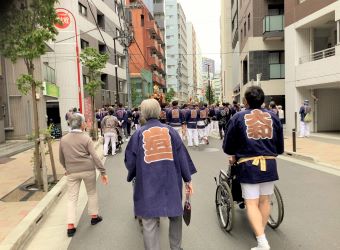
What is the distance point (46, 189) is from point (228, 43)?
5842 centimetres

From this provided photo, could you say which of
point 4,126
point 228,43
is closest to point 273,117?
point 4,126

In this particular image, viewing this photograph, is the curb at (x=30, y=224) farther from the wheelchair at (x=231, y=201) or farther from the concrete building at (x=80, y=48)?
the concrete building at (x=80, y=48)

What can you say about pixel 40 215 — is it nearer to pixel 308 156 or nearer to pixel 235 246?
pixel 235 246

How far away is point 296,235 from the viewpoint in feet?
16.1

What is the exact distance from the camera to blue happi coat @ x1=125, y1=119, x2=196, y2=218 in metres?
3.65

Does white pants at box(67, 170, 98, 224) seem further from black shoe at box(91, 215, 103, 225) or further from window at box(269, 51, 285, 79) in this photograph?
window at box(269, 51, 285, 79)

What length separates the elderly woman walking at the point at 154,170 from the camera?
3.65m

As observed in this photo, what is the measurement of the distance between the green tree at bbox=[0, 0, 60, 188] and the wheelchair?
4340 millimetres

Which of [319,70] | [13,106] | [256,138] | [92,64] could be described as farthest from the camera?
[92,64]

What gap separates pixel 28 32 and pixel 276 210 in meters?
6.01

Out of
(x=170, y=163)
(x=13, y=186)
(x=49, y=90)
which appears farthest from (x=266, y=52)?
(x=170, y=163)

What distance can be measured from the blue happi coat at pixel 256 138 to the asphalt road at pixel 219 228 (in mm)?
966

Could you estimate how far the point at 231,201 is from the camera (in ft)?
15.9

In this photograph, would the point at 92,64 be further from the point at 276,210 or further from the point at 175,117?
the point at 276,210
